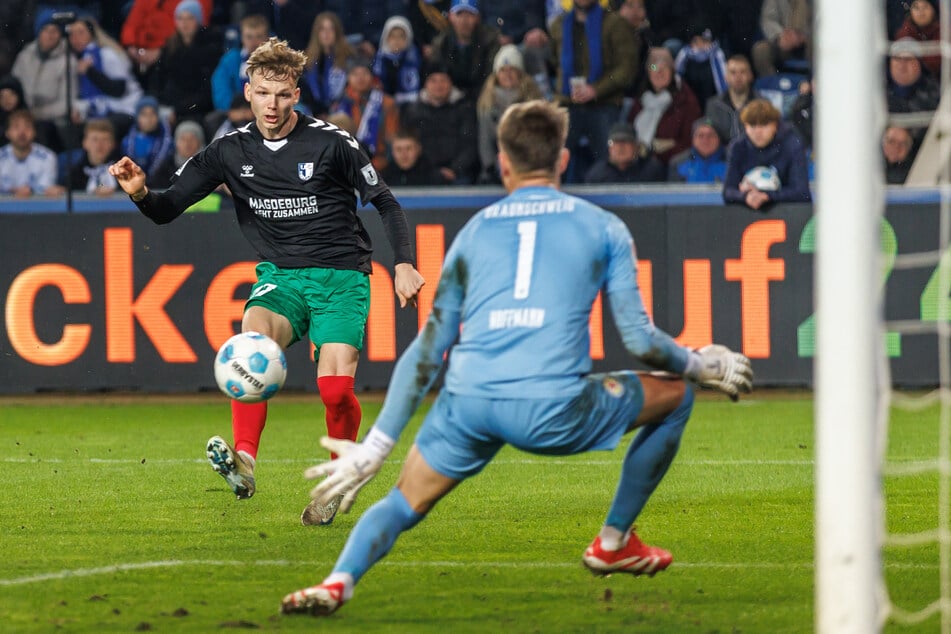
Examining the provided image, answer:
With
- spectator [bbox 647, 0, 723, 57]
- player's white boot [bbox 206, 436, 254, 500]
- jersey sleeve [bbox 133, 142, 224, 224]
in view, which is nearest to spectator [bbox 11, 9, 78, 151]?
spectator [bbox 647, 0, 723, 57]

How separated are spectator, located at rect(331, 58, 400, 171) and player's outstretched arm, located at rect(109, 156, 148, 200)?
733cm

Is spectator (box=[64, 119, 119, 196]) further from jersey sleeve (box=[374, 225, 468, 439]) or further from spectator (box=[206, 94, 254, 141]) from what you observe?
A: jersey sleeve (box=[374, 225, 468, 439])

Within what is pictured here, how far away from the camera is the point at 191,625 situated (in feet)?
15.0

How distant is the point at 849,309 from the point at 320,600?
5.60 ft

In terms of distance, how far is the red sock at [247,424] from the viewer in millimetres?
6805

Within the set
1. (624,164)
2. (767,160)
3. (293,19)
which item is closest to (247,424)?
(767,160)

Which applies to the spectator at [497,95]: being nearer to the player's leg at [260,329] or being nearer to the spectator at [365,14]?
the spectator at [365,14]

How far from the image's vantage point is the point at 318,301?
7008 millimetres

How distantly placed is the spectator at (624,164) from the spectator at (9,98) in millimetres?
5587

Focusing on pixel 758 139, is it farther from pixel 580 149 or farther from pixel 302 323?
pixel 302 323

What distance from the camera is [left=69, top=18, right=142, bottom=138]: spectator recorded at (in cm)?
1528

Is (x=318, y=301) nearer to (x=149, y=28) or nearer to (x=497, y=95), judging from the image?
(x=497, y=95)

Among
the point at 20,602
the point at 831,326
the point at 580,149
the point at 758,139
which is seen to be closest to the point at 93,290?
the point at 580,149

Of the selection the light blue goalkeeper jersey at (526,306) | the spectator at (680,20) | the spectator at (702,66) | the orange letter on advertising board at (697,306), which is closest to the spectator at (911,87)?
the spectator at (702,66)
